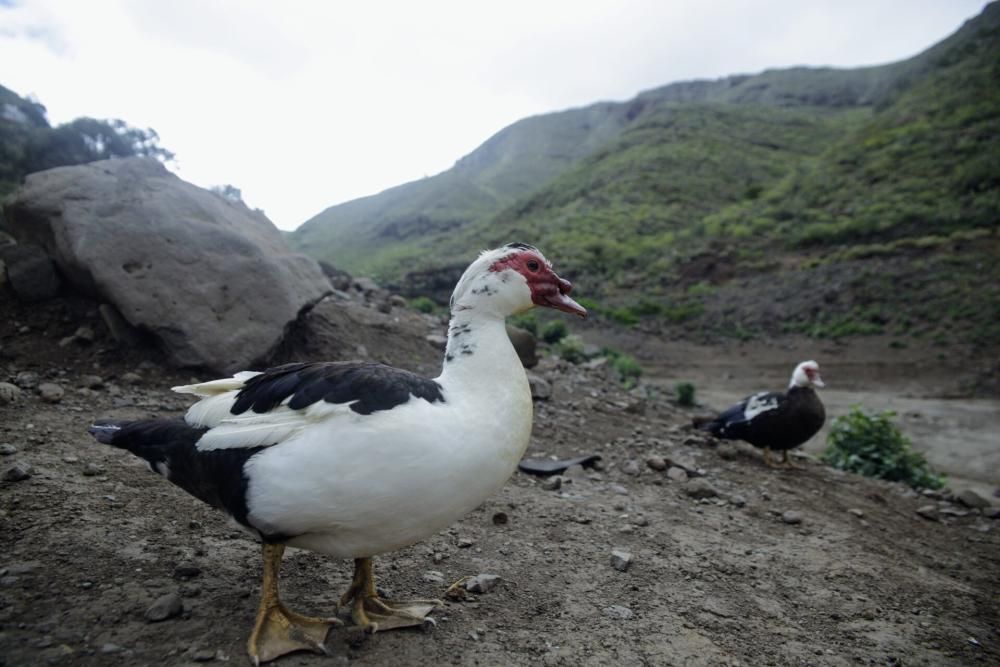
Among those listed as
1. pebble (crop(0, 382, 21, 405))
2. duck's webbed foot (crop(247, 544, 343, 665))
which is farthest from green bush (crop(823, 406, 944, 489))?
pebble (crop(0, 382, 21, 405))

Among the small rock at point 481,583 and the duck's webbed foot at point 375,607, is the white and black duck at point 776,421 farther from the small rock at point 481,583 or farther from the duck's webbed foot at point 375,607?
the duck's webbed foot at point 375,607

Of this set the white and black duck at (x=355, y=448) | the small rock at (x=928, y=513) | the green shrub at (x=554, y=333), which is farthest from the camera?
the green shrub at (x=554, y=333)

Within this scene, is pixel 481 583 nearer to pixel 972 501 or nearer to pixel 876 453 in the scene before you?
pixel 972 501

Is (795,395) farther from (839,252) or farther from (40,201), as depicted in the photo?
(839,252)

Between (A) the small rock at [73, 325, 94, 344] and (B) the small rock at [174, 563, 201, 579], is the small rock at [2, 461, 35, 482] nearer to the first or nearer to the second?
(B) the small rock at [174, 563, 201, 579]

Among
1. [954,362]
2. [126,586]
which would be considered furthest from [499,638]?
[954,362]

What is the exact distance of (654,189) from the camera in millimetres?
40000

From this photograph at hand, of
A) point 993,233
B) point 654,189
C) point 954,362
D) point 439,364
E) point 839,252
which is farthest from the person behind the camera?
point 654,189

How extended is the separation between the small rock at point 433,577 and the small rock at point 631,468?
261 cm

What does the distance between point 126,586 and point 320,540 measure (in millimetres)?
972

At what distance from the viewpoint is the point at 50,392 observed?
463cm

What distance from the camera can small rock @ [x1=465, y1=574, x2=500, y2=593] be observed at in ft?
9.96

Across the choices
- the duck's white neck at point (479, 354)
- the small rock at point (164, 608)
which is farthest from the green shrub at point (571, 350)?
the small rock at point (164, 608)

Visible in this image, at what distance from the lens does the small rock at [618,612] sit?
2.96m
